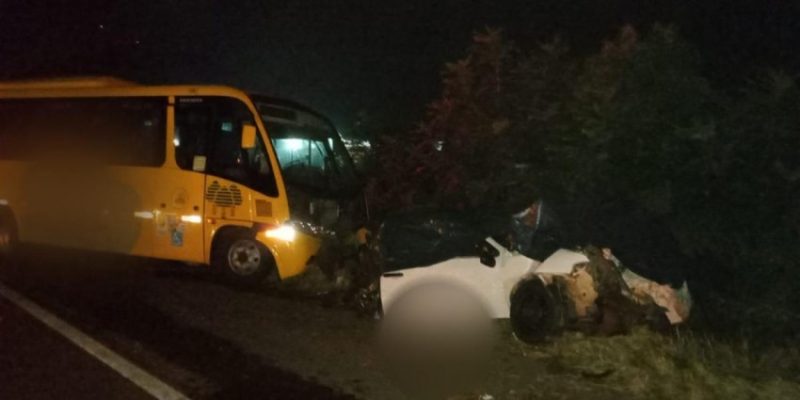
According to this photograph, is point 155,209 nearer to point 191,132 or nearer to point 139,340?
point 191,132

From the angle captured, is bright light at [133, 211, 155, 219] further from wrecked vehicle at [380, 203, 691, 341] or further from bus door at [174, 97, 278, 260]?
wrecked vehicle at [380, 203, 691, 341]

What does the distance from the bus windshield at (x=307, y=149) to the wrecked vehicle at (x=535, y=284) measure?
2800mm

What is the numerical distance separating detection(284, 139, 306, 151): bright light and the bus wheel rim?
145cm

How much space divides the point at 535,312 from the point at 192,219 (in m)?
5.74

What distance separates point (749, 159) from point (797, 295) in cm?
153

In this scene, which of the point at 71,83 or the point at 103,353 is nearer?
the point at 103,353

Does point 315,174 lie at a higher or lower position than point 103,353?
higher

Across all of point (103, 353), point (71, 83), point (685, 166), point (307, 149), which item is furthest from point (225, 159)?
point (685, 166)

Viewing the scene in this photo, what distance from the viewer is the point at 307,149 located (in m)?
11.9

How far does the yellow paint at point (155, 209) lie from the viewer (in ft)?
36.7

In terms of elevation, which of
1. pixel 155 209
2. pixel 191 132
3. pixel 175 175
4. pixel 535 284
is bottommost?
pixel 535 284

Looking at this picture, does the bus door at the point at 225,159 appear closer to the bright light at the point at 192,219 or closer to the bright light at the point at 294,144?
the bright light at the point at 192,219

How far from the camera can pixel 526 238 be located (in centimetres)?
856

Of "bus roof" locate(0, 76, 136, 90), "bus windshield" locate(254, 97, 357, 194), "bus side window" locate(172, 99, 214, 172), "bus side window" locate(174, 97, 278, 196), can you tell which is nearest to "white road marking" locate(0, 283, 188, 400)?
"bus side window" locate(172, 99, 214, 172)
